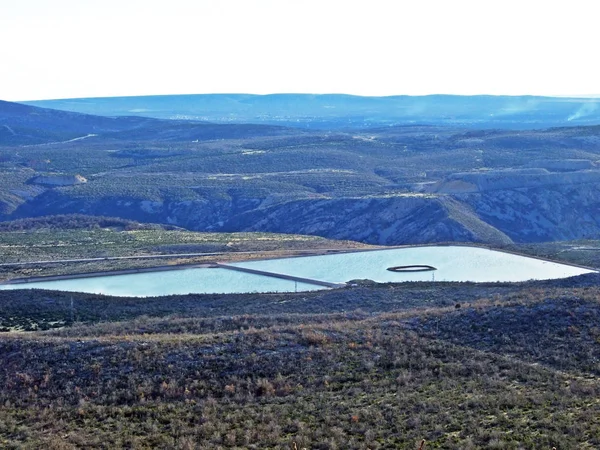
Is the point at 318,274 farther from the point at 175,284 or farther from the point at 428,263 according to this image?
the point at 175,284

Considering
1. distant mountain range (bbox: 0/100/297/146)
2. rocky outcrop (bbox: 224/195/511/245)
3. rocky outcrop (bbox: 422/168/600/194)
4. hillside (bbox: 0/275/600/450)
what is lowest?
rocky outcrop (bbox: 224/195/511/245)

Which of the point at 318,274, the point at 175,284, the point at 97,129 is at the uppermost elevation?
the point at 97,129

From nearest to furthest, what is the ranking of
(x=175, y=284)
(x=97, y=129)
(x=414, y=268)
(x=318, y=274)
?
(x=175, y=284), (x=318, y=274), (x=414, y=268), (x=97, y=129)

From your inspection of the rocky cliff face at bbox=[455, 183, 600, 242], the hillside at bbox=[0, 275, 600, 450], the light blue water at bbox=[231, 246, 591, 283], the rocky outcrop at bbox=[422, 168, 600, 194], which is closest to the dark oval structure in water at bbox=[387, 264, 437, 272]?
the light blue water at bbox=[231, 246, 591, 283]

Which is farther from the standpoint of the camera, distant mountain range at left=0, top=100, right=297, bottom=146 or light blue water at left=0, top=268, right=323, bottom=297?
distant mountain range at left=0, top=100, right=297, bottom=146

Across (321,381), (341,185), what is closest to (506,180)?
(341,185)

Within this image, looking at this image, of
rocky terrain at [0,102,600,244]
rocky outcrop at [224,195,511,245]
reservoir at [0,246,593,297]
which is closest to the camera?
reservoir at [0,246,593,297]

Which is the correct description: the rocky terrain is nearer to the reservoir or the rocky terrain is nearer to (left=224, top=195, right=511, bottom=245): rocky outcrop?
(left=224, top=195, right=511, bottom=245): rocky outcrop

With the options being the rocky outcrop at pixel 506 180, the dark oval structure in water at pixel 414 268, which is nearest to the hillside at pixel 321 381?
the dark oval structure in water at pixel 414 268
